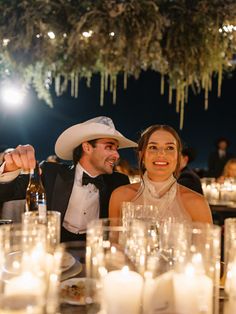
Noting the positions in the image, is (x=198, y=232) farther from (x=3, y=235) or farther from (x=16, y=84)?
(x=16, y=84)

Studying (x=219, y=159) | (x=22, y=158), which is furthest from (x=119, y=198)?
(x=219, y=159)

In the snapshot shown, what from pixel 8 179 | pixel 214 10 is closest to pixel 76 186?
pixel 8 179

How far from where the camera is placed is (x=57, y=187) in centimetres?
271

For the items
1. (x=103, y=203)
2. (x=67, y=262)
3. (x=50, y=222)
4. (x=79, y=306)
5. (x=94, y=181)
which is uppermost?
(x=94, y=181)

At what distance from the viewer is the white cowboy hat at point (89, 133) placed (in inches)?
107

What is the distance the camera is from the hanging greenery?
384 cm

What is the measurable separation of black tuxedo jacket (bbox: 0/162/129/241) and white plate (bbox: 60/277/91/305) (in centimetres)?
115

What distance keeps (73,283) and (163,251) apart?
0.35 m

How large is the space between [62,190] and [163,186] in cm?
63

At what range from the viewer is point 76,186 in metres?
2.71

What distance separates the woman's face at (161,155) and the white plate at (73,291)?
1.16 meters

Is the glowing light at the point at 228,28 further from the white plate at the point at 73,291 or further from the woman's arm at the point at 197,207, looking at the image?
the white plate at the point at 73,291

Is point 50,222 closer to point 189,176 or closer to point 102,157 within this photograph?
point 102,157

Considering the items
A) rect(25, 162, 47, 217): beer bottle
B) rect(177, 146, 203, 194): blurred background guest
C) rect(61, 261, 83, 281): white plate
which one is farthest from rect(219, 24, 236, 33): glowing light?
rect(61, 261, 83, 281): white plate
